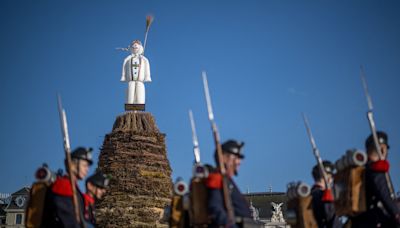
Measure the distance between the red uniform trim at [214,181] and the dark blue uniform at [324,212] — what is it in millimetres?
2279

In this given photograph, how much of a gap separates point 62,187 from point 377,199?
14.2ft

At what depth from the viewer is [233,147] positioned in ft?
25.3

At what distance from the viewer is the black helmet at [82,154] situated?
835 centimetres

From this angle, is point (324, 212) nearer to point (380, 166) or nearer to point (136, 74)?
point (380, 166)

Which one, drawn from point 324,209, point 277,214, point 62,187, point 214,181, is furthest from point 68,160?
point 277,214

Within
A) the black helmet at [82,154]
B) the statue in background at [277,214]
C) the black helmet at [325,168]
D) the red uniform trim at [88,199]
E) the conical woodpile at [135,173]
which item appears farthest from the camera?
the statue in background at [277,214]

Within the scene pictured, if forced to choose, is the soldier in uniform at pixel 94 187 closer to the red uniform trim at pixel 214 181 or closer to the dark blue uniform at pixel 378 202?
the red uniform trim at pixel 214 181

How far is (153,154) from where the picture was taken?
28.1m

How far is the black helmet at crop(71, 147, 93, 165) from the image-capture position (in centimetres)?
A: 835

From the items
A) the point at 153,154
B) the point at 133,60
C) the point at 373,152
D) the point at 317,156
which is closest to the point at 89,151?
the point at 317,156

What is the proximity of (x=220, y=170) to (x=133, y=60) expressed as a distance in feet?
78.7

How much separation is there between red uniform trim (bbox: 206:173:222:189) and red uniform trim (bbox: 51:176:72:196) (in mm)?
1945

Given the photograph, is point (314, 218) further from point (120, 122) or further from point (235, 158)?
point (120, 122)

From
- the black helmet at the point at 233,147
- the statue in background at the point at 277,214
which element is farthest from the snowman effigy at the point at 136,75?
the statue in background at the point at 277,214
